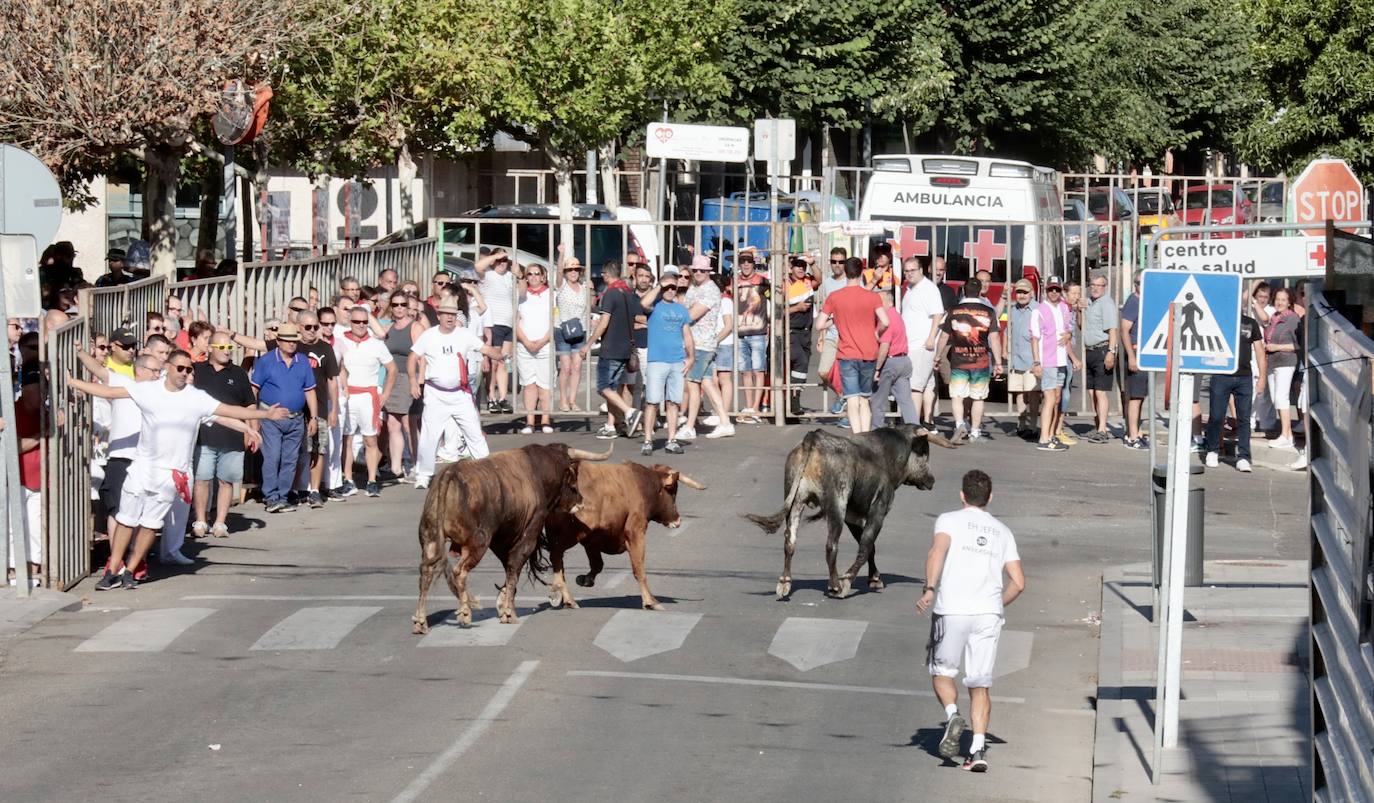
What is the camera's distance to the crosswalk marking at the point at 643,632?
13.2 m

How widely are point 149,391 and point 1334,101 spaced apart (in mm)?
29276

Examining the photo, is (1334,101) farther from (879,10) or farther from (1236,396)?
(1236,396)

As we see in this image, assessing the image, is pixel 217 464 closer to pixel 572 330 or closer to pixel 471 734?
pixel 572 330

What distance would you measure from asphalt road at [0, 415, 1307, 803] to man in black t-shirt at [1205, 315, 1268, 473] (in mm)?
3098

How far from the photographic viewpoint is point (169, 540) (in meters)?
16.4

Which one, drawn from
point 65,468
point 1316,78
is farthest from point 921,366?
point 1316,78

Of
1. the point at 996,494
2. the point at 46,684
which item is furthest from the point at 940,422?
the point at 46,684

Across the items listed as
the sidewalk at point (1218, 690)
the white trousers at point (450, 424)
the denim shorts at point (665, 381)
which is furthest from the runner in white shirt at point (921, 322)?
the sidewalk at point (1218, 690)

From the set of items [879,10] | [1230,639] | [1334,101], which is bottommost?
[1230,639]

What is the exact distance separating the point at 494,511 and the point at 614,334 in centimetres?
916

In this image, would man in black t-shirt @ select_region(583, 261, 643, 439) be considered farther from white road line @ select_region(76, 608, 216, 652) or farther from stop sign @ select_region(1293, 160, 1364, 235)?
white road line @ select_region(76, 608, 216, 652)

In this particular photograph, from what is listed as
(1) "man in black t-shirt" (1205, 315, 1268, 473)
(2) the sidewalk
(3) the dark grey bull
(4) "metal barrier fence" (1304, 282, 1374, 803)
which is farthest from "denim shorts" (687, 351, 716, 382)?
(4) "metal barrier fence" (1304, 282, 1374, 803)

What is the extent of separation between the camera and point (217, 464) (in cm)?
1750

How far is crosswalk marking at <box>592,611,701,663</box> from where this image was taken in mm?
13180
